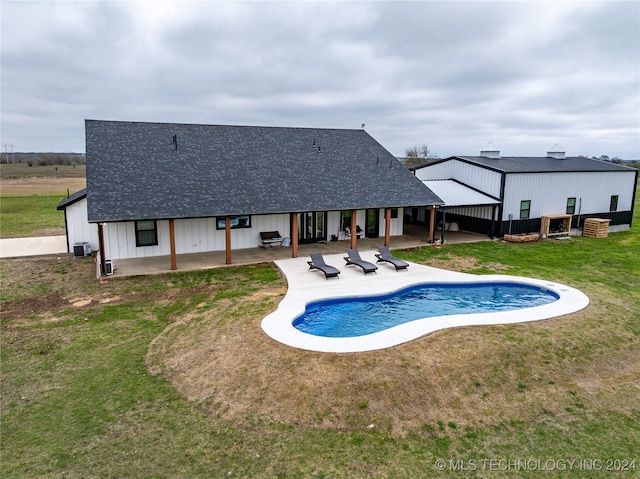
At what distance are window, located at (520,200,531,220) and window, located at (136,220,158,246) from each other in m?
19.9

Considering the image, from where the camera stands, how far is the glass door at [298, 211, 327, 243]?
21484 mm

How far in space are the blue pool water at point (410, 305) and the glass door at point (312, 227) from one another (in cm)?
780

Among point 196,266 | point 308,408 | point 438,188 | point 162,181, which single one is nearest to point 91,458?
point 308,408

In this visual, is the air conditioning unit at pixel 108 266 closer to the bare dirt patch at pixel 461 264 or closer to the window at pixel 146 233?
the window at pixel 146 233

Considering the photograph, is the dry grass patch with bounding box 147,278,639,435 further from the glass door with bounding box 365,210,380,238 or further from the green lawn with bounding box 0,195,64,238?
the green lawn with bounding box 0,195,64,238

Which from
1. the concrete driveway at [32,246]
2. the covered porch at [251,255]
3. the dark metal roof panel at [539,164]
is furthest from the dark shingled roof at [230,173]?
the dark metal roof panel at [539,164]

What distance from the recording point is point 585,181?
86.2ft

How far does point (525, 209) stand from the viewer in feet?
80.2

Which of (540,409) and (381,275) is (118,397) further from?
(381,275)

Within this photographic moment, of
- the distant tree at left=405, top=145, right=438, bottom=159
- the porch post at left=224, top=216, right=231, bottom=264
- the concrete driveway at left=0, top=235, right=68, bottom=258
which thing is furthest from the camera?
the distant tree at left=405, top=145, right=438, bottom=159

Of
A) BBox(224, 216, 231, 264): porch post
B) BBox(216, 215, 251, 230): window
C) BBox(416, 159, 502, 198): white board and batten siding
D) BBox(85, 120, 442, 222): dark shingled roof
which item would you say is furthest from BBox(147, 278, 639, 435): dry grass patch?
BBox(416, 159, 502, 198): white board and batten siding

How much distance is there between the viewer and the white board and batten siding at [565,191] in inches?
940

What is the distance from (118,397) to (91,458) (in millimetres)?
1703

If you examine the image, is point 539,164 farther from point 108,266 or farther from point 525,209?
point 108,266
